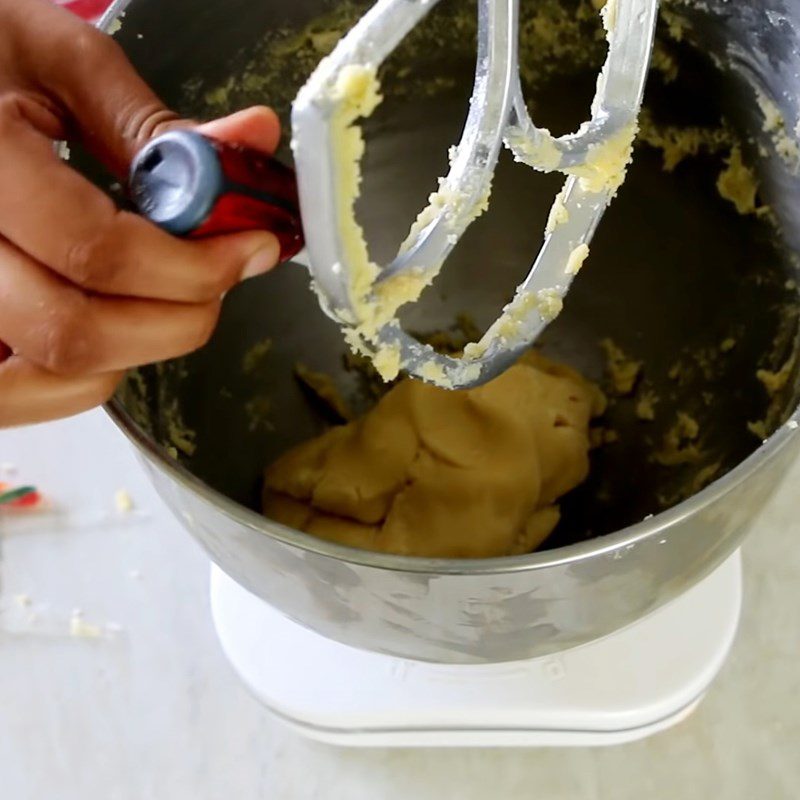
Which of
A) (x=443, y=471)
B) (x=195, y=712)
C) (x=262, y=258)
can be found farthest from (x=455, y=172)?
(x=195, y=712)

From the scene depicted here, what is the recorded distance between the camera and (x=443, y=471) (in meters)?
0.61

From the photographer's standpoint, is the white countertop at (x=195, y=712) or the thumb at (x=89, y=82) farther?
the white countertop at (x=195, y=712)

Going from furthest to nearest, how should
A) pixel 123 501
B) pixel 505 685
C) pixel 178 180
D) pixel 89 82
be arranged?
pixel 123 501, pixel 505 685, pixel 89 82, pixel 178 180

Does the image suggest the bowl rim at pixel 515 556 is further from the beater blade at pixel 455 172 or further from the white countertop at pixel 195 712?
the white countertop at pixel 195 712

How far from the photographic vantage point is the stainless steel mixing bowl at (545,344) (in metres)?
0.38

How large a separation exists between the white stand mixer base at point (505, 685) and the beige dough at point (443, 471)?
72 mm

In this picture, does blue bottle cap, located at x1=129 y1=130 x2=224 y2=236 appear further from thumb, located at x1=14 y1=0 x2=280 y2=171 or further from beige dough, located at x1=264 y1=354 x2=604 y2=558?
beige dough, located at x1=264 y1=354 x2=604 y2=558

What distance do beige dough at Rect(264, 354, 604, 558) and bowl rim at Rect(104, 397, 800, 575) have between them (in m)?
0.22

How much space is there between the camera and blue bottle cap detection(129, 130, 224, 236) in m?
0.32

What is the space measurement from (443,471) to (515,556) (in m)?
0.25

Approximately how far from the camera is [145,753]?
1.93 ft

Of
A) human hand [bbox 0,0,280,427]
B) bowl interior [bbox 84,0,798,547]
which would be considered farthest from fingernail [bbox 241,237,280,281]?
bowl interior [bbox 84,0,798,547]

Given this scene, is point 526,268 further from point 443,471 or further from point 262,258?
point 262,258

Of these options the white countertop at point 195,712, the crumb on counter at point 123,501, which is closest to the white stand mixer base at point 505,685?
the white countertop at point 195,712
